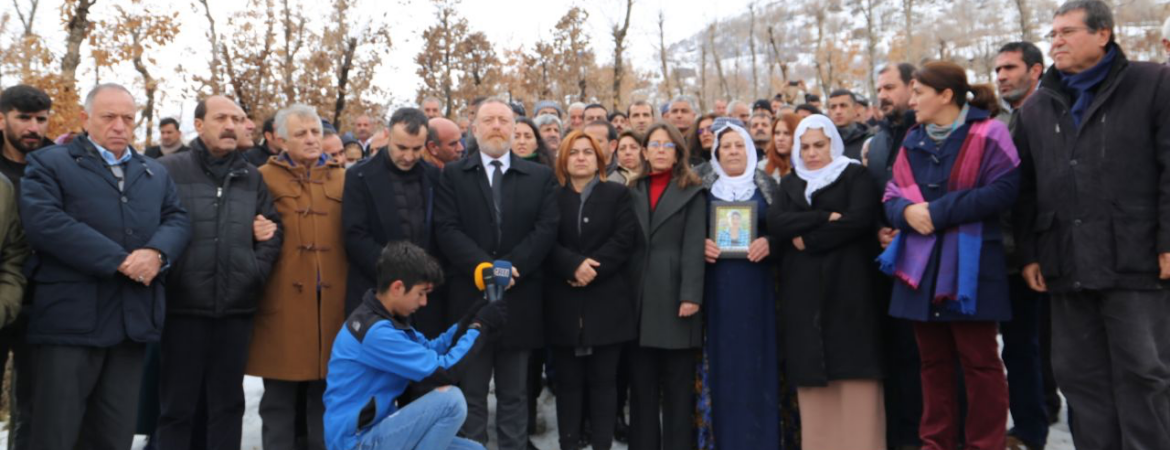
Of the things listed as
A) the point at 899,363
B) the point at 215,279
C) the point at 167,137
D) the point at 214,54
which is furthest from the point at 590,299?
the point at 214,54

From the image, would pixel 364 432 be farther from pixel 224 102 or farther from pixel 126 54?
pixel 126 54

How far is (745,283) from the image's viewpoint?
16.6 feet

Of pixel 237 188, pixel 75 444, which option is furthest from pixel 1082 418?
pixel 75 444

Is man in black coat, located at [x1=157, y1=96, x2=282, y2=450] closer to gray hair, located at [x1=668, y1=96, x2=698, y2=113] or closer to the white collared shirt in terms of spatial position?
the white collared shirt

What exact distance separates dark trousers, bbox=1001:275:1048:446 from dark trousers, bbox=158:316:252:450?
4.77 m

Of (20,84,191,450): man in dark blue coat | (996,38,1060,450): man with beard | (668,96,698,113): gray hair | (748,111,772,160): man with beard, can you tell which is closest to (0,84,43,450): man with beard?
(20,84,191,450): man in dark blue coat

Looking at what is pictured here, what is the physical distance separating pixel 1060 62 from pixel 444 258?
12.1 ft

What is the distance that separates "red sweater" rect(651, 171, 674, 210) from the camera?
539 cm

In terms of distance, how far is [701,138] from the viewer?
6.26 meters

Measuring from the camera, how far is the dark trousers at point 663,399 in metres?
5.16

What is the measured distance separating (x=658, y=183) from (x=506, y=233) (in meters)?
1.10

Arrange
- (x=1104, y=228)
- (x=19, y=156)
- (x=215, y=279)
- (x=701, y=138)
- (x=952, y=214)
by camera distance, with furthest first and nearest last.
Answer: (x=701, y=138) → (x=19, y=156) → (x=215, y=279) → (x=952, y=214) → (x=1104, y=228)

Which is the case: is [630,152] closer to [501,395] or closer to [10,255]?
[501,395]

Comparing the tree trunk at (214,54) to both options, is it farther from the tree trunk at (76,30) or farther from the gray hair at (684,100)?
the gray hair at (684,100)
